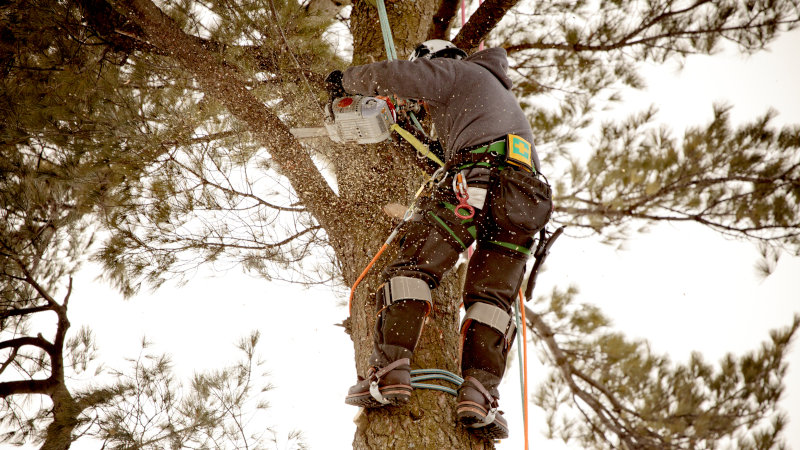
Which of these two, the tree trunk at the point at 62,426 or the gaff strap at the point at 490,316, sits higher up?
the gaff strap at the point at 490,316

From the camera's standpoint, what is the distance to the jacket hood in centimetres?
205

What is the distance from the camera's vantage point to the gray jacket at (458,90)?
70.6 inches

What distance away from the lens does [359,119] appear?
2.00 m

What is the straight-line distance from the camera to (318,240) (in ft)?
9.46

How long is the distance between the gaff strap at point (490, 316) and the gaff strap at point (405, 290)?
0.50ft

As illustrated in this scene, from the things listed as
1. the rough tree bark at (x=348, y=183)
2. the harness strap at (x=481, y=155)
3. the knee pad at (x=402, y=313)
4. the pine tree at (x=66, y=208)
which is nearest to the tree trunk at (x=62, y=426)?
the pine tree at (x=66, y=208)

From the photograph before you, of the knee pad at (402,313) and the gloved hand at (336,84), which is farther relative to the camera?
the gloved hand at (336,84)

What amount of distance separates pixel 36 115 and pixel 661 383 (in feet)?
11.8

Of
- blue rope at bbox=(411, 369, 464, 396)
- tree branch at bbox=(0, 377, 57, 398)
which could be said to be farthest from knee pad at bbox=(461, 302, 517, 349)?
tree branch at bbox=(0, 377, 57, 398)

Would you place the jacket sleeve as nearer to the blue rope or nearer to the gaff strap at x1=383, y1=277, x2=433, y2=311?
the gaff strap at x1=383, y1=277, x2=433, y2=311

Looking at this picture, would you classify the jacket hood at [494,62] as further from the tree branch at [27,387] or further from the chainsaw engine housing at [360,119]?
the tree branch at [27,387]

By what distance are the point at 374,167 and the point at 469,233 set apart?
582 mm

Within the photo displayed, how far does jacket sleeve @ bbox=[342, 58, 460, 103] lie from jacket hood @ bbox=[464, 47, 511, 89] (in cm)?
17

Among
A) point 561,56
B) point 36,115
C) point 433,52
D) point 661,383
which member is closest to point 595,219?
point 661,383
